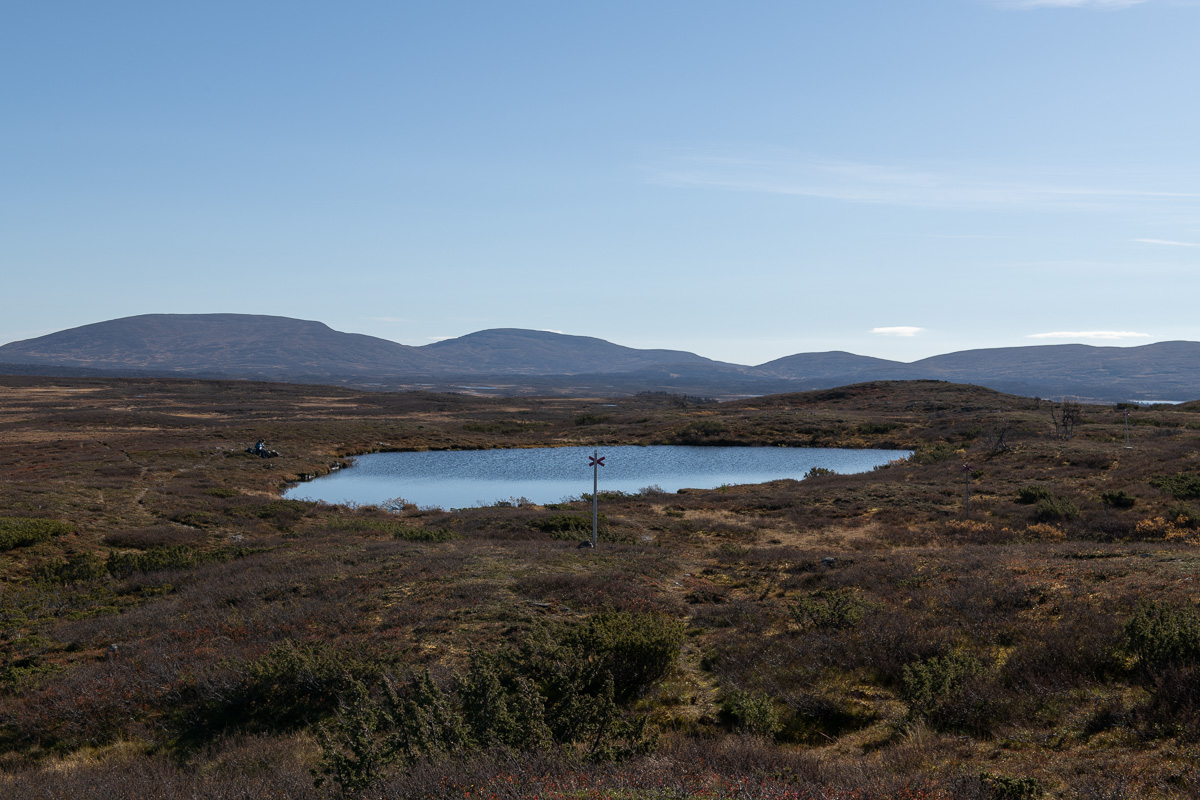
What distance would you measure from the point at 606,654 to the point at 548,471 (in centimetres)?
4273

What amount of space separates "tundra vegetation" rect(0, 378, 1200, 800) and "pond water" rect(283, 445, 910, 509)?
1456 cm

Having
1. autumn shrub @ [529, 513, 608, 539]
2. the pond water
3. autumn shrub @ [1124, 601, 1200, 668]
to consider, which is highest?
autumn shrub @ [1124, 601, 1200, 668]

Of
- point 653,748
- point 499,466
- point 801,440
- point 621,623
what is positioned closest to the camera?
point 653,748

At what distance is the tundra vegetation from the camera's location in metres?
6.75

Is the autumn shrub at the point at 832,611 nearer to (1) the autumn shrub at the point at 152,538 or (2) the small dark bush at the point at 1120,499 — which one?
(2) the small dark bush at the point at 1120,499

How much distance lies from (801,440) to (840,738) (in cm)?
6436

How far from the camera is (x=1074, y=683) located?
27.5 feet

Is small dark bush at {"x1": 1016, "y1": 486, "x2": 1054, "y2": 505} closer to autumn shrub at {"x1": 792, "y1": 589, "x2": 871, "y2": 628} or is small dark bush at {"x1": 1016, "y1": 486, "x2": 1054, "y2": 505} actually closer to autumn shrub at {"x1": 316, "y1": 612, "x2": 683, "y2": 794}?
autumn shrub at {"x1": 792, "y1": 589, "x2": 871, "y2": 628}

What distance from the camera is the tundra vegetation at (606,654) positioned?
266 inches

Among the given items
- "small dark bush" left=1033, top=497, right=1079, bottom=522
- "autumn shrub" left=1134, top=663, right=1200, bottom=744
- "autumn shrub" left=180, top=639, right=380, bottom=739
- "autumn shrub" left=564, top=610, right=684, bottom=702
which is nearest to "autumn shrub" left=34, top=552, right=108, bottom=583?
"autumn shrub" left=180, top=639, right=380, bottom=739

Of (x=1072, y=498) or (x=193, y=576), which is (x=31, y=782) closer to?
(x=193, y=576)

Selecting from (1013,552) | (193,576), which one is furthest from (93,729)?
(1013,552)

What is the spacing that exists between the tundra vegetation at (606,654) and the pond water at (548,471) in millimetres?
14557

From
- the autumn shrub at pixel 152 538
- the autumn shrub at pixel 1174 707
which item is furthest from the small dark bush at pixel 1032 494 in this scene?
the autumn shrub at pixel 152 538
